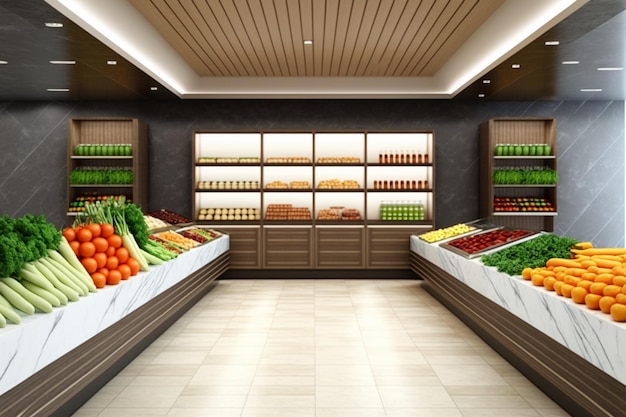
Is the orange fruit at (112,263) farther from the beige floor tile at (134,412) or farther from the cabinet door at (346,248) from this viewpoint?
the cabinet door at (346,248)

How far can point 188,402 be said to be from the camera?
11.8 feet

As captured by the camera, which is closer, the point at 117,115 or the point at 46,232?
the point at 46,232

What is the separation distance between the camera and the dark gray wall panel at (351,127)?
9141mm

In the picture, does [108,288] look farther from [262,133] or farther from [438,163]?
[438,163]

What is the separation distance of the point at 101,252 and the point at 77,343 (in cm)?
94

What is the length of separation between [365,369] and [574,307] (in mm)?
1723

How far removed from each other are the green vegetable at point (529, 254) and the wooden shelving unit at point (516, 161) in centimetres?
346

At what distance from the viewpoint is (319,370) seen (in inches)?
167

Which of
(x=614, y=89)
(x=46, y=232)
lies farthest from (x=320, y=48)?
(x=46, y=232)

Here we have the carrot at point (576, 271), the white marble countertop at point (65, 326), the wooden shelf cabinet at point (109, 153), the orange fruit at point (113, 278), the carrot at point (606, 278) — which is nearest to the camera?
the white marble countertop at point (65, 326)

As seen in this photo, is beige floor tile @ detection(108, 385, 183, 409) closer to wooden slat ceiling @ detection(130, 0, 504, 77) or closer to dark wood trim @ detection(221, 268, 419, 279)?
wooden slat ceiling @ detection(130, 0, 504, 77)

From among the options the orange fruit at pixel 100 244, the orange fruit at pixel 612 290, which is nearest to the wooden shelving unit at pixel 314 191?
the orange fruit at pixel 100 244

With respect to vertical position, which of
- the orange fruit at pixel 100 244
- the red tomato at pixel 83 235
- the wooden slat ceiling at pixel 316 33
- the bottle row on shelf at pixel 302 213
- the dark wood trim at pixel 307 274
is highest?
the wooden slat ceiling at pixel 316 33

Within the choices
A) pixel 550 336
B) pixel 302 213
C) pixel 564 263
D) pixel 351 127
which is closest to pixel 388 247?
pixel 302 213
